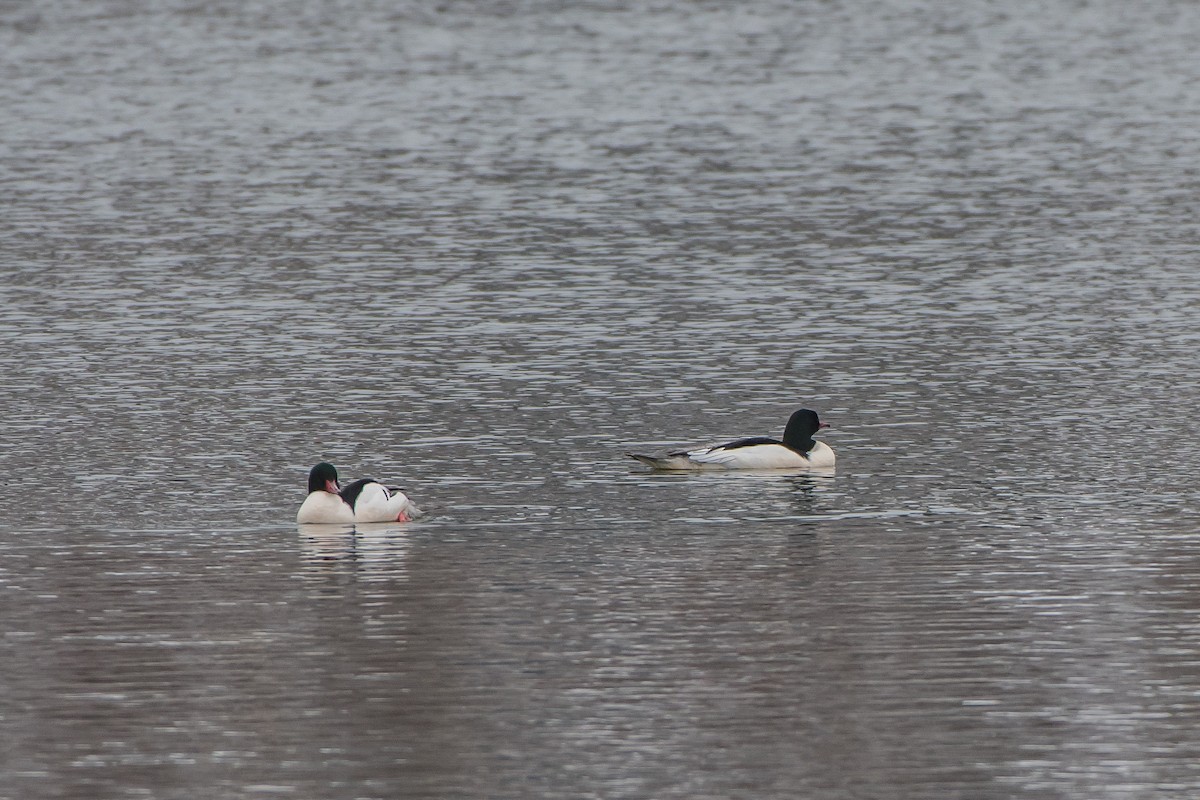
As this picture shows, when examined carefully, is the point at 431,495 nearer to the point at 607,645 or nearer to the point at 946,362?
the point at 607,645

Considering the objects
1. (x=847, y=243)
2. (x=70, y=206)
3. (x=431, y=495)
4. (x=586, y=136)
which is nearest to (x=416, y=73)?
(x=586, y=136)

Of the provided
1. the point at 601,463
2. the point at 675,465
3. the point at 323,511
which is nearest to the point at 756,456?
the point at 675,465

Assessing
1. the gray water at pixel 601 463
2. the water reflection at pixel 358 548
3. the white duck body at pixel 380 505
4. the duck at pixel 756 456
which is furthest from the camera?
the duck at pixel 756 456

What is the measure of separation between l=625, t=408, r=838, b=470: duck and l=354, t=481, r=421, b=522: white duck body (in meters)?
3.49

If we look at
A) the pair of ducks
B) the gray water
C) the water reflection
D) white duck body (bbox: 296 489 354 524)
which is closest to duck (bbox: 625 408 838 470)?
the pair of ducks

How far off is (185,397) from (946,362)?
10518 mm

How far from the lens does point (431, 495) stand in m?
24.3

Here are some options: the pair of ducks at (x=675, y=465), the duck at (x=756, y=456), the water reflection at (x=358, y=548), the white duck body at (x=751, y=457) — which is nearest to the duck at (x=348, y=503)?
the pair of ducks at (x=675, y=465)

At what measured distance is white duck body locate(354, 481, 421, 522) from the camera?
22750 millimetres

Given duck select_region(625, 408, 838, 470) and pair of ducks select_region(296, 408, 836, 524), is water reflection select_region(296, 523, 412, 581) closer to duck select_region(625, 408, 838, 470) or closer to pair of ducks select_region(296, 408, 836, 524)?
pair of ducks select_region(296, 408, 836, 524)

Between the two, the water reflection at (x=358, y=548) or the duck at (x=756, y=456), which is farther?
the duck at (x=756, y=456)

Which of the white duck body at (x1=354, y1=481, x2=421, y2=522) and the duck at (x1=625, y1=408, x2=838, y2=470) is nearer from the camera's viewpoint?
the white duck body at (x1=354, y1=481, x2=421, y2=522)

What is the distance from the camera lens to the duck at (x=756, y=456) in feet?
84.1

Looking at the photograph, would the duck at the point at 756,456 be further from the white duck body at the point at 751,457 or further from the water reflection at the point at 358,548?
the water reflection at the point at 358,548
